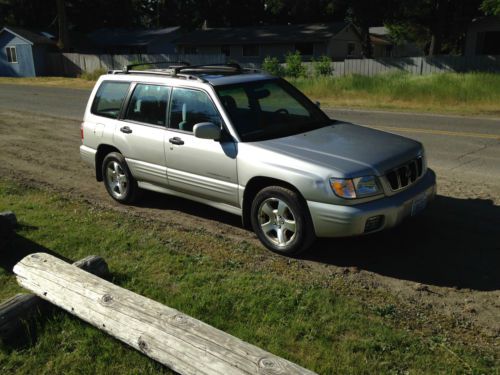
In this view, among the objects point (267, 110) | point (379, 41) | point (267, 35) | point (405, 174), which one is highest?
point (267, 35)

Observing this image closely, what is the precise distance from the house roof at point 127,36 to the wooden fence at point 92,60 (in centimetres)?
1119

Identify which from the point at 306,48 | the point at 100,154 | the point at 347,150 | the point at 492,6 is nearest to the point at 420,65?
the point at 492,6

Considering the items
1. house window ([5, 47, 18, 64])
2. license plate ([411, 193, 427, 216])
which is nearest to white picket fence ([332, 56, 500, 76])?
license plate ([411, 193, 427, 216])

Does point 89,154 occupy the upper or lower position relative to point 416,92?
upper

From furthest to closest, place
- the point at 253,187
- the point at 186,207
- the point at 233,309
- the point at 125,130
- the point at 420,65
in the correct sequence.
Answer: the point at 420,65 → the point at 186,207 → the point at 125,130 → the point at 253,187 → the point at 233,309

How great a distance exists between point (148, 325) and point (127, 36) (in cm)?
5550

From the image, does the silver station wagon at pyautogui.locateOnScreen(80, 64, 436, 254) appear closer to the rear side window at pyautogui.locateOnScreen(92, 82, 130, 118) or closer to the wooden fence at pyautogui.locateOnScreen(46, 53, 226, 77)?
the rear side window at pyautogui.locateOnScreen(92, 82, 130, 118)

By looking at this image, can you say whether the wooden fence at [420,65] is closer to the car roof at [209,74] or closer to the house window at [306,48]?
the house window at [306,48]

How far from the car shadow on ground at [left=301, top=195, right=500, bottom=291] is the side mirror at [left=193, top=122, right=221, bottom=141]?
1.57 metres

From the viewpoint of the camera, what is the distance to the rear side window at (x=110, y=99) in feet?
22.1

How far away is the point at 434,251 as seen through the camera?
5.12 m

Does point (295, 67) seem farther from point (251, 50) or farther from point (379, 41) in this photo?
point (379, 41)

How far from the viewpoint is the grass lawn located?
1754 centimetres

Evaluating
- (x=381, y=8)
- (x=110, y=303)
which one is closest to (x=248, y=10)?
(x=381, y=8)
